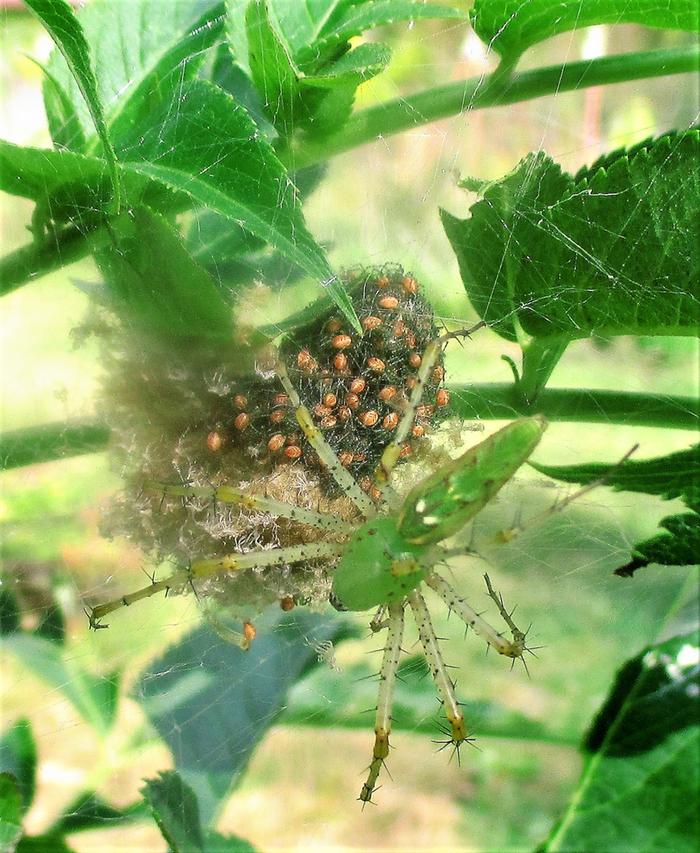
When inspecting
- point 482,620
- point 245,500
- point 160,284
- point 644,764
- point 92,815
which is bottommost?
point 644,764

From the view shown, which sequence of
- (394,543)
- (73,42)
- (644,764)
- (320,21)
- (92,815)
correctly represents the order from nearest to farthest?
1. (73,42)
2. (320,21)
3. (394,543)
4. (92,815)
5. (644,764)

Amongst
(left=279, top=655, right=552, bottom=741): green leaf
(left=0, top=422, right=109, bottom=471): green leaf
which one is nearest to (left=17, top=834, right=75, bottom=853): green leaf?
(left=279, top=655, right=552, bottom=741): green leaf

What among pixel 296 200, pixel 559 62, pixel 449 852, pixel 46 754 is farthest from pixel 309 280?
pixel 449 852

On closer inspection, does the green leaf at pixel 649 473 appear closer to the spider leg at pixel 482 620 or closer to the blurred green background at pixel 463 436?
the blurred green background at pixel 463 436

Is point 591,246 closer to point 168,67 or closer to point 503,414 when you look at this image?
point 503,414

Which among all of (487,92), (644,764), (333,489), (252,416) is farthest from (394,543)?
(644,764)

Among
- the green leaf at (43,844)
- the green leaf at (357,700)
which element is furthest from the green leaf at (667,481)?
the green leaf at (43,844)

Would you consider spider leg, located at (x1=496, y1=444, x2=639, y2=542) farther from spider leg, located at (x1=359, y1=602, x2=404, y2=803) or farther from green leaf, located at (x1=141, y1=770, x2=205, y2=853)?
green leaf, located at (x1=141, y1=770, x2=205, y2=853)
